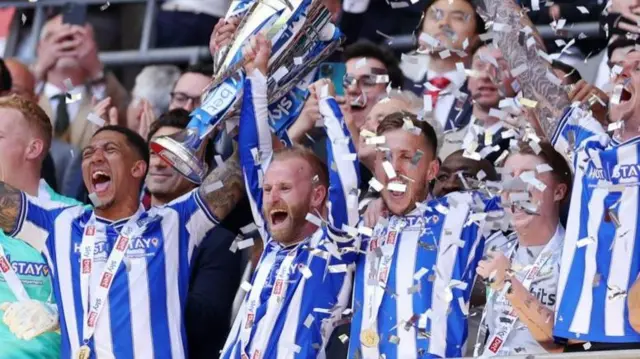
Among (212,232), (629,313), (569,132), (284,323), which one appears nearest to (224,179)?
(212,232)

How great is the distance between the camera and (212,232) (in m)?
6.52

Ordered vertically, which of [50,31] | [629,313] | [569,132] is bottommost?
[629,313]

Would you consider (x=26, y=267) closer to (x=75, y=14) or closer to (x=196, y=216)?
(x=196, y=216)

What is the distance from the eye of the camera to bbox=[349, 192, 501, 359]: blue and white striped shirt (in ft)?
19.0

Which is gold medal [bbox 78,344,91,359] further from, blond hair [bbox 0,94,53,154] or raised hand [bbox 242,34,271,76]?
raised hand [bbox 242,34,271,76]

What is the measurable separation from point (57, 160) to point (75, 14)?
3.22 feet

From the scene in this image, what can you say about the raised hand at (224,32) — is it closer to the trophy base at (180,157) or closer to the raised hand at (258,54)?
the raised hand at (258,54)

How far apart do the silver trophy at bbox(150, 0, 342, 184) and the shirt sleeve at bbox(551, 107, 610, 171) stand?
1073mm

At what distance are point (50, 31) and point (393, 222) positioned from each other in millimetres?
3085

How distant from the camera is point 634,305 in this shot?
17.6 ft

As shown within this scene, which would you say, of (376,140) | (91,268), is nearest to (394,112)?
(376,140)

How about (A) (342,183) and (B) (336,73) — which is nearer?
(A) (342,183)

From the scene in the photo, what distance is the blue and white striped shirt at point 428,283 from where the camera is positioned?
5785 mm

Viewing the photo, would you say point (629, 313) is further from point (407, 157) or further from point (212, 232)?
point (212, 232)
